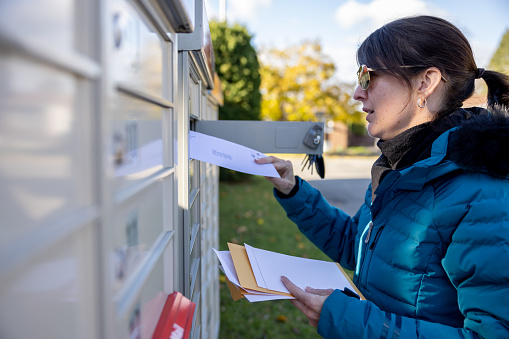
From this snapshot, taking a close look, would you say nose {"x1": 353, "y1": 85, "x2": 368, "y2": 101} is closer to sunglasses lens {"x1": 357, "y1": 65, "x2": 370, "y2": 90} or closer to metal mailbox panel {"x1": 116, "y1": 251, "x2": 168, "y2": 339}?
sunglasses lens {"x1": 357, "y1": 65, "x2": 370, "y2": 90}

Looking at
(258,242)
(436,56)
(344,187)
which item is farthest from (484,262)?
(344,187)

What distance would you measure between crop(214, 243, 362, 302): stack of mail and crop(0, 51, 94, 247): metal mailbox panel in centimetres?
94

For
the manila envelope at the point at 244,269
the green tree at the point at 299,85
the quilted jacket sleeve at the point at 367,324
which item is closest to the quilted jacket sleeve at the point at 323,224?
A: the manila envelope at the point at 244,269

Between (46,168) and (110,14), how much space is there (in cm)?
32

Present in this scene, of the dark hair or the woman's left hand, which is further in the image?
the dark hair

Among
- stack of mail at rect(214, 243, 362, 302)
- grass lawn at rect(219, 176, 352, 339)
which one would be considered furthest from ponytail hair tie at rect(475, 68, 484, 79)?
grass lawn at rect(219, 176, 352, 339)

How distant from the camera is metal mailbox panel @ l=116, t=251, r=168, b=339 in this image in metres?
0.82

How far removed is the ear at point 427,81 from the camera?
1.58 m

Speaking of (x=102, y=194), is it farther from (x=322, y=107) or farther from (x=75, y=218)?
(x=322, y=107)

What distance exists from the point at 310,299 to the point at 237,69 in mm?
10689

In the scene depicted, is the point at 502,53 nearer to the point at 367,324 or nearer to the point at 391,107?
the point at 391,107

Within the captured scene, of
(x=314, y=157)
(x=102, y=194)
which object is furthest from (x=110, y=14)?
(x=314, y=157)

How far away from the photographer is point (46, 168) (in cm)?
50

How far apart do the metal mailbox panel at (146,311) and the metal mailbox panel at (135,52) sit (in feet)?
1.68
